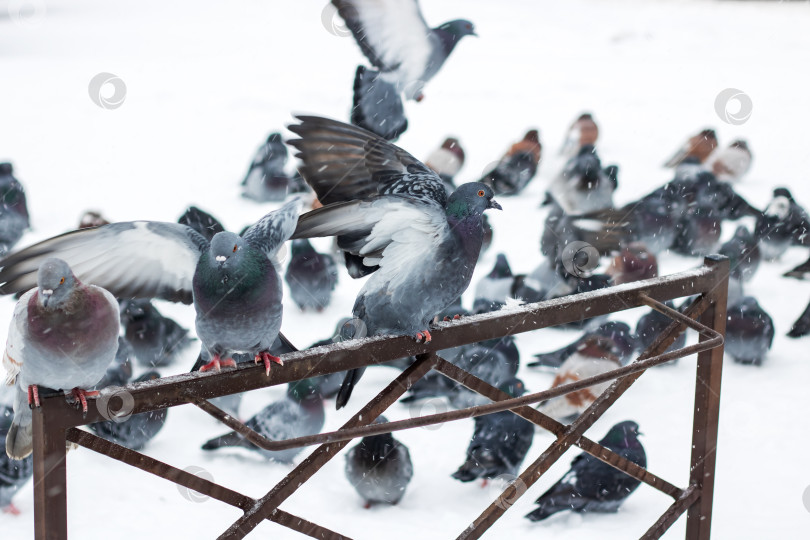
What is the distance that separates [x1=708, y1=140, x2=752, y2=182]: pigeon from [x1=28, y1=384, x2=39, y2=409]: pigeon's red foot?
797cm

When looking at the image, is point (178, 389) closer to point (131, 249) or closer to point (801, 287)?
point (131, 249)

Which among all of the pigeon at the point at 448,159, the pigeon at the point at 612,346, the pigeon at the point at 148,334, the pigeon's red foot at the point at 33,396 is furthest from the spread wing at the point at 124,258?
the pigeon at the point at 448,159

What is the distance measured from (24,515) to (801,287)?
17.5ft

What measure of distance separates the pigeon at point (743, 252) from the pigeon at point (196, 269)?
4814 millimetres

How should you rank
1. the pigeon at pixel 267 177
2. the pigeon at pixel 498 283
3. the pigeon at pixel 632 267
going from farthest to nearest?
the pigeon at pixel 267 177, the pigeon at pixel 632 267, the pigeon at pixel 498 283

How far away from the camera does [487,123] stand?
1012 cm

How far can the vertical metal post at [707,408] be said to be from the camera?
2303 millimetres

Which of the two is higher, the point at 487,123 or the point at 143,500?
the point at 487,123

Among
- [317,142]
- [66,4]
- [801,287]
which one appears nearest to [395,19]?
[317,142]

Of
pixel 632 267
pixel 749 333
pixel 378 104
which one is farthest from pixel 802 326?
pixel 378 104

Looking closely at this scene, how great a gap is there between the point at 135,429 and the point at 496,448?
162 cm

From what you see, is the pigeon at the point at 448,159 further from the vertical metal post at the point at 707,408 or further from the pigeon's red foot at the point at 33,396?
the pigeon's red foot at the point at 33,396

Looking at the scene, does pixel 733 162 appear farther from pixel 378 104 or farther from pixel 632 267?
pixel 378 104

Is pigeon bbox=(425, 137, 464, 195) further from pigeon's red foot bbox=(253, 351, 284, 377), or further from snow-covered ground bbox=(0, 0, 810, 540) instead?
pigeon's red foot bbox=(253, 351, 284, 377)
